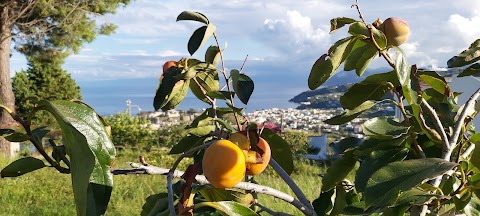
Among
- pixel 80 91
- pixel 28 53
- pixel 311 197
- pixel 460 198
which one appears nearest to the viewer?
pixel 460 198

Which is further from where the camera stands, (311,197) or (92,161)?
(311,197)

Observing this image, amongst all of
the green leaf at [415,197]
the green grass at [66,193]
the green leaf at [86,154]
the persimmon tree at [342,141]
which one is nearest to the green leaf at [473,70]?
the persimmon tree at [342,141]

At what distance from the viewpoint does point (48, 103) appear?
0.44m

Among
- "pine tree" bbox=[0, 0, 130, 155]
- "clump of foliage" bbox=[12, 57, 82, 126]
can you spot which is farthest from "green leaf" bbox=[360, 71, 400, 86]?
"clump of foliage" bbox=[12, 57, 82, 126]

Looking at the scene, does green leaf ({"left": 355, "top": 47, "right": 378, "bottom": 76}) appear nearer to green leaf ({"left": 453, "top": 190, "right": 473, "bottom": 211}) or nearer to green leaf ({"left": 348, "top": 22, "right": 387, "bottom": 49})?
green leaf ({"left": 348, "top": 22, "right": 387, "bottom": 49})

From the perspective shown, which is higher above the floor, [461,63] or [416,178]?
[461,63]

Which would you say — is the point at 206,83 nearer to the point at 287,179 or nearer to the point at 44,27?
the point at 287,179

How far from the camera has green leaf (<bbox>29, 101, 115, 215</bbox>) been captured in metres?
0.39

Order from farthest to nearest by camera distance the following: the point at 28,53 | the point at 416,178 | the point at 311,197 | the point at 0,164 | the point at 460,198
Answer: the point at 28,53 → the point at 0,164 → the point at 311,197 → the point at 460,198 → the point at 416,178

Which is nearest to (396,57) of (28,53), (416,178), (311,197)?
(416,178)

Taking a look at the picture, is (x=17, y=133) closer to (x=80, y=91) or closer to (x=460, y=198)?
(x=460, y=198)

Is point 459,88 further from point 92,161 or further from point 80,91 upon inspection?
point 80,91

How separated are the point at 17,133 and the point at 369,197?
0.43 meters

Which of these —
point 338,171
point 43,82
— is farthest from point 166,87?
point 43,82
